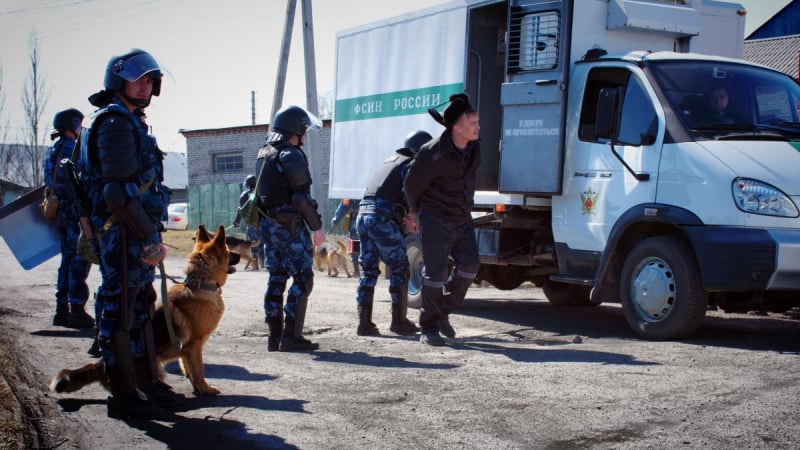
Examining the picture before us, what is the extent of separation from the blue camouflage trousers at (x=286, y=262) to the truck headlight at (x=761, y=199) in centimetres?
375

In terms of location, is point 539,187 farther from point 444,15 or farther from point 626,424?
point 626,424

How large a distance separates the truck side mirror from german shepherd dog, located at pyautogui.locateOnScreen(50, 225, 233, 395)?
4.06 m

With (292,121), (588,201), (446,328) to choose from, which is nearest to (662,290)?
(588,201)

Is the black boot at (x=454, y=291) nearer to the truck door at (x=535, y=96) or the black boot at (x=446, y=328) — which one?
the black boot at (x=446, y=328)

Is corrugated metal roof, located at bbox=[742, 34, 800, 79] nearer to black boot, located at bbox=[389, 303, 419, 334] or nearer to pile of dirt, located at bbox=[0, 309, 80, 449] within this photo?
black boot, located at bbox=[389, 303, 419, 334]

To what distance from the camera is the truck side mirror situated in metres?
7.70

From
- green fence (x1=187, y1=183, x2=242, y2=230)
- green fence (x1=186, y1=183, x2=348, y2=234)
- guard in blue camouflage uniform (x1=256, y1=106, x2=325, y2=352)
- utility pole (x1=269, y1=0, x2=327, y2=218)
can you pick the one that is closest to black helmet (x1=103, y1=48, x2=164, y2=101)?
guard in blue camouflage uniform (x1=256, y1=106, x2=325, y2=352)

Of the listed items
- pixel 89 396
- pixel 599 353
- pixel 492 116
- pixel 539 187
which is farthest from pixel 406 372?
pixel 492 116

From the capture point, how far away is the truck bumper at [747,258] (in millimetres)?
6453

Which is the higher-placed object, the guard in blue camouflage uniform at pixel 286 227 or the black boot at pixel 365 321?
the guard in blue camouflage uniform at pixel 286 227

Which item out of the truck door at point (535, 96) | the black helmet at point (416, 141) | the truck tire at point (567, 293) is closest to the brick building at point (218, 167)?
the truck tire at point (567, 293)

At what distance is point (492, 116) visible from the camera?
34.8 ft

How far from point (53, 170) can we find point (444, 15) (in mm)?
5121

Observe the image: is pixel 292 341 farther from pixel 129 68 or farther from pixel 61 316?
pixel 129 68
